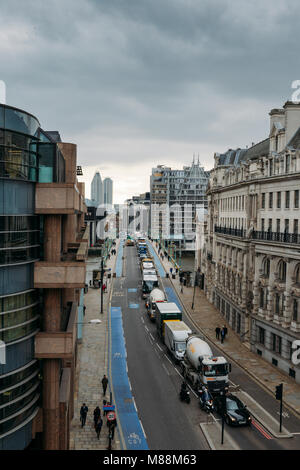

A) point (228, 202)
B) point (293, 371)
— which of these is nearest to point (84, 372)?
point (293, 371)

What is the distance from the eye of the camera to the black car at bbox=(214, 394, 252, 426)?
26672mm

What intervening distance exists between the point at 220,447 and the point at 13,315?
48.8 feet

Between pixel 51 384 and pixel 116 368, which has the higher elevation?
pixel 51 384

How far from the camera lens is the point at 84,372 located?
35531mm

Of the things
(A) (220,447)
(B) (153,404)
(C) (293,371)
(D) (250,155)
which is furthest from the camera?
(D) (250,155)

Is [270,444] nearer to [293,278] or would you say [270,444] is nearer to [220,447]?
[220,447]

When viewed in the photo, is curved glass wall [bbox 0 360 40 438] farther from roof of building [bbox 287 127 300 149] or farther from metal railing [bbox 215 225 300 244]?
roof of building [bbox 287 127 300 149]

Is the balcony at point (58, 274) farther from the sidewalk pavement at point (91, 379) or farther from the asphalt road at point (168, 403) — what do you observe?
the asphalt road at point (168, 403)

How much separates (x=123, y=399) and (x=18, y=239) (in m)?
17.7

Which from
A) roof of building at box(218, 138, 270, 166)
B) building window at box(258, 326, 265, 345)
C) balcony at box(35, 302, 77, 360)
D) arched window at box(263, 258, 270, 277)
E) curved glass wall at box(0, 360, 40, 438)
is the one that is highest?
roof of building at box(218, 138, 270, 166)

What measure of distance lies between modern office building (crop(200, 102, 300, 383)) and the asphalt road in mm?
4866

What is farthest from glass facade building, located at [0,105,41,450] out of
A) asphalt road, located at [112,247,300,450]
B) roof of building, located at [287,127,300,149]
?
roof of building, located at [287,127,300,149]

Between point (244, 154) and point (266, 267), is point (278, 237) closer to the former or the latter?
point (266, 267)

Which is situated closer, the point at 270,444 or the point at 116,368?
the point at 270,444
